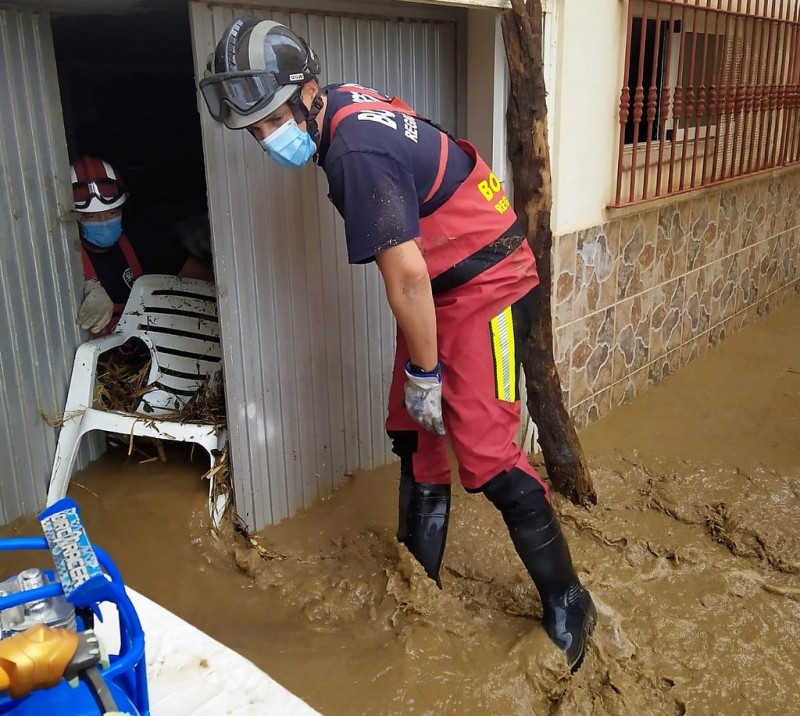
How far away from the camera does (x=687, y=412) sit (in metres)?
4.06

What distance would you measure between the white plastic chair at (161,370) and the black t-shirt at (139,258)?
0.41 ft

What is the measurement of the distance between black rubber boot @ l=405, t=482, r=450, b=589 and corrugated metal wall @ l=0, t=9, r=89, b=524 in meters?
1.35

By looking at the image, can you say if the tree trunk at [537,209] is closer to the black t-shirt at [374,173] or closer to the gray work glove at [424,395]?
the gray work glove at [424,395]

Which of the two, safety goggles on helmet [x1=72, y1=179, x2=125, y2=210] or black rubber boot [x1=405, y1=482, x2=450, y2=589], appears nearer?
black rubber boot [x1=405, y1=482, x2=450, y2=589]

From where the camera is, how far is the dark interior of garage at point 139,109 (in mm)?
3902

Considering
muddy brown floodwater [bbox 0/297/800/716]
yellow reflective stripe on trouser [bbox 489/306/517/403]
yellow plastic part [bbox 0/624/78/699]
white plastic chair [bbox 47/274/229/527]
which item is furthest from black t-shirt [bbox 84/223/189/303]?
yellow plastic part [bbox 0/624/78/699]

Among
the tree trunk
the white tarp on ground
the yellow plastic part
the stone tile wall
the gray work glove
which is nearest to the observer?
the yellow plastic part

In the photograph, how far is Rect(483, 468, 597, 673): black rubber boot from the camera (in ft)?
7.50

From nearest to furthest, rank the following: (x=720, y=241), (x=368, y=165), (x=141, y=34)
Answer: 1. (x=368, y=165)
2. (x=141, y=34)
3. (x=720, y=241)

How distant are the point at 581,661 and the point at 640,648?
0.24 m

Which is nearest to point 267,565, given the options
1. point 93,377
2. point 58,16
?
point 93,377

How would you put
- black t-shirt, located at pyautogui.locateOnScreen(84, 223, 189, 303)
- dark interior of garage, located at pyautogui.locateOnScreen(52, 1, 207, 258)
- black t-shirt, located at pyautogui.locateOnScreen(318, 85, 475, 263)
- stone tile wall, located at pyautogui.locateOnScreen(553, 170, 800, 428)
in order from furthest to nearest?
dark interior of garage, located at pyautogui.locateOnScreen(52, 1, 207, 258), stone tile wall, located at pyautogui.locateOnScreen(553, 170, 800, 428), black t-shirt, located at pyautogui.locateOnScreen(84, 223, 189, 303), black t-shirt, located at pyautogui.locateOnScreen(318, 85, 475, 263)

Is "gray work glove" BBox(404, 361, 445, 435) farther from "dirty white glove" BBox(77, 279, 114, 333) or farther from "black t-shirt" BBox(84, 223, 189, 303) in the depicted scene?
"black t-shirt" BBox(84, 223, 189, 303)

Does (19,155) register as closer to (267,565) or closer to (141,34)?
(141,34)
